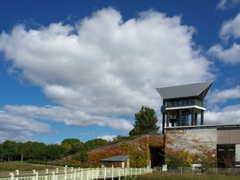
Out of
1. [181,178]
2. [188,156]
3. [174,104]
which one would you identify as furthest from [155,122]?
[181,178]

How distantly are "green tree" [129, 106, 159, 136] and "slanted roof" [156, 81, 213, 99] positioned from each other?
1426 centimetres

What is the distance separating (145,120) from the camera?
62406 millimetres

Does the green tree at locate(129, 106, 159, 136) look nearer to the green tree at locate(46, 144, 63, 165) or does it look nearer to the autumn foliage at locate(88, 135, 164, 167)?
the autumn foliage at locate(88, 135, 164, 167)

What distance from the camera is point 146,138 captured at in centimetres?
4488

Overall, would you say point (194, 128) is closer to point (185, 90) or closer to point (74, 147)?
point (185, 90)

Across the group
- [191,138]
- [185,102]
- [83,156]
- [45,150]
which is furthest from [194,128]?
[45,150]

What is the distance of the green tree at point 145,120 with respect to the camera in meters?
61.2

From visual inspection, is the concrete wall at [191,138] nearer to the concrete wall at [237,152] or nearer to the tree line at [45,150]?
the concrete wall at [237,152]

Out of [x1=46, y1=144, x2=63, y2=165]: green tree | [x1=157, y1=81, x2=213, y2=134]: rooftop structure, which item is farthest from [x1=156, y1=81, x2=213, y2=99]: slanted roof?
[x1=46, y1=144, x2=63, y2=165]: green tree

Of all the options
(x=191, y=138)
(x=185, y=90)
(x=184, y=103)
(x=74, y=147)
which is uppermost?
(x=185, y=90)

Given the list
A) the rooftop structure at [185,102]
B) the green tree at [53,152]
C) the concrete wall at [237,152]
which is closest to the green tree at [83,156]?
the green tree at [53,152]

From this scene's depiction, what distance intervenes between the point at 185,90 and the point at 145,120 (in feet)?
58.4

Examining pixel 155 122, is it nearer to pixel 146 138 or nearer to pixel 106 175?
pixel 146 138

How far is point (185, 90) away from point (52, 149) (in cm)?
2567
